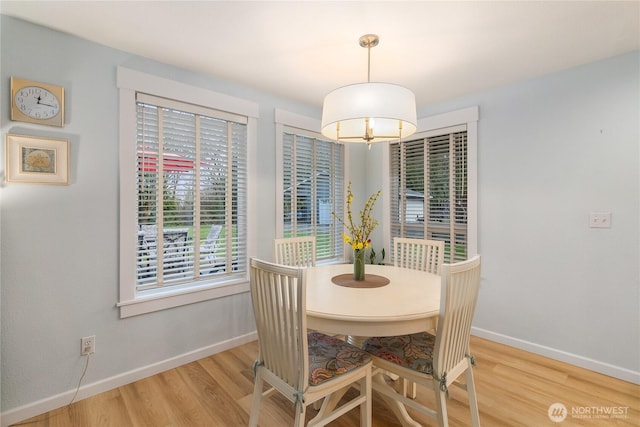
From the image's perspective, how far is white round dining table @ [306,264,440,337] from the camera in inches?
55.3

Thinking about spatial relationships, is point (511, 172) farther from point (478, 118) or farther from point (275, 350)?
point (275, 350)

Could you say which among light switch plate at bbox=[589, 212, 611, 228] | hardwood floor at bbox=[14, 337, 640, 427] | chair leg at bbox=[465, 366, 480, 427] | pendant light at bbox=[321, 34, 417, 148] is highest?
pendant light at bbox=[321, 34, 417, 148]

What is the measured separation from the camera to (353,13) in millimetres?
1680

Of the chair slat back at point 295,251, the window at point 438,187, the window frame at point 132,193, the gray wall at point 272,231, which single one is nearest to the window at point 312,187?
the gray wall at point 272,231

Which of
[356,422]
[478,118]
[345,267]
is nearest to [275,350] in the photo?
[356,422]

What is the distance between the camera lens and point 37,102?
69.6 inches

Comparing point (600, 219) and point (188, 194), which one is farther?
point (188, 194)

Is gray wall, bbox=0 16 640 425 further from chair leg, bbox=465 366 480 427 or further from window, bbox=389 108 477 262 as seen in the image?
chair leg, bbox=465 366 480 427

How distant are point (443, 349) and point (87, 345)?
2179mm

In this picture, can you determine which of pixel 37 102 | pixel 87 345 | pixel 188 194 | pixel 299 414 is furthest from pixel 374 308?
pixel 37 102

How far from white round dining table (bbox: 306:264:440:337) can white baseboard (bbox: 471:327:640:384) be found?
1371 mm

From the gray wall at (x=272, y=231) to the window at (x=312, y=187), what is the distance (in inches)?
8.8

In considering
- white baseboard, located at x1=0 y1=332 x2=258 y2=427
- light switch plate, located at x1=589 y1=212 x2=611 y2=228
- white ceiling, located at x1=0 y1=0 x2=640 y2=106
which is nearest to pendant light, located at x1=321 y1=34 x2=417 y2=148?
white ceiling, located at x1=0 y1=0 x2=640 y2=106

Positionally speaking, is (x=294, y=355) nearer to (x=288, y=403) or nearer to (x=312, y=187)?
(x=288, y=403)
